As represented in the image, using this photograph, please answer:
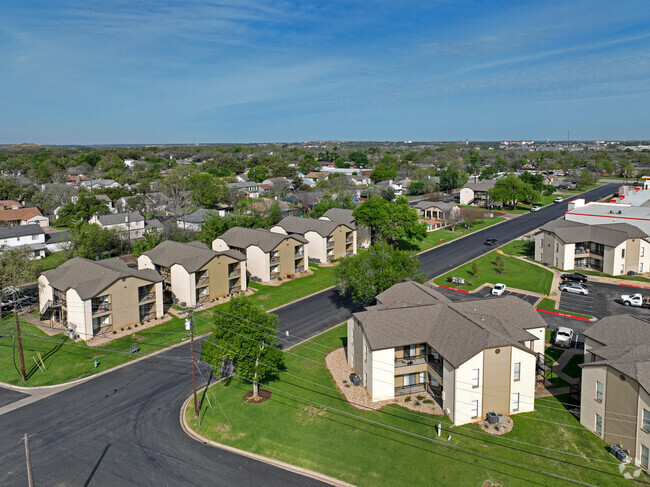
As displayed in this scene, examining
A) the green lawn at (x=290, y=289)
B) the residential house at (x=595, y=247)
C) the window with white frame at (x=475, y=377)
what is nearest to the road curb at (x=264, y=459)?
the window with white frame at (x=475, y=377)

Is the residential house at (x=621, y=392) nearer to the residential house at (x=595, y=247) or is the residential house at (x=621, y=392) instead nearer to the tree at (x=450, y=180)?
the residential house at (x=595, y=247)

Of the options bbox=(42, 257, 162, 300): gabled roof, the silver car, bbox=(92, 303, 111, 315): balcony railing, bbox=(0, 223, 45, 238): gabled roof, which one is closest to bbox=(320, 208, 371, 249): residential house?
the silver car

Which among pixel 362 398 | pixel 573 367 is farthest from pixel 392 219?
pixel 362 398

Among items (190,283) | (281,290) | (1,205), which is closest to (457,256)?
(281,290)

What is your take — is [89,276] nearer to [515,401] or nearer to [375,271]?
[375,271]

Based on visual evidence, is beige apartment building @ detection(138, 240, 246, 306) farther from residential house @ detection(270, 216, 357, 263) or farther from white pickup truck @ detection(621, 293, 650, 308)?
white pickup truck @ detection(621, 293, 650, 308)

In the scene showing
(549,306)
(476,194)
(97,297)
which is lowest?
(549,306)
